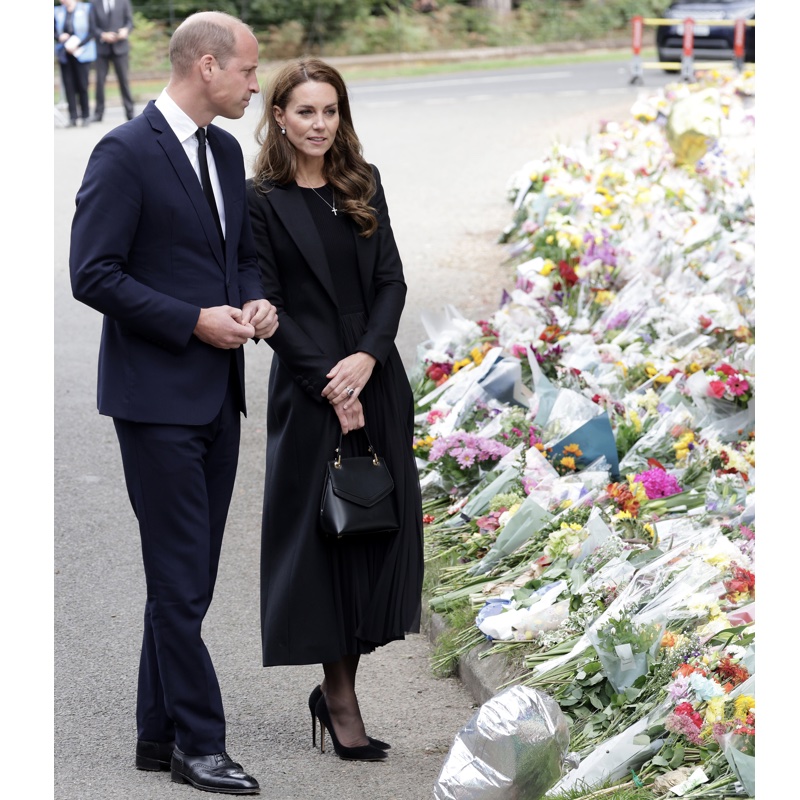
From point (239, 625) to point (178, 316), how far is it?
1.86 metres

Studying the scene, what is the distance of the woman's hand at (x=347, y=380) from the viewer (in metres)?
3.82

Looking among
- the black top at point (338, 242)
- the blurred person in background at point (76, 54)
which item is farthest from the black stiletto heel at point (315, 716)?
the blurred person in background at point (76, 54)

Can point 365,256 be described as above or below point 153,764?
above

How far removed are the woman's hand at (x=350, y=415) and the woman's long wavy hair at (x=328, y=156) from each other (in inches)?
19.8

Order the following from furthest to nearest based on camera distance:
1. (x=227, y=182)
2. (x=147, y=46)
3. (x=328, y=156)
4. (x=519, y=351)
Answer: (x=147, y=46), (x=519, y=351), (x=328, y=156), (x=227, y=182)

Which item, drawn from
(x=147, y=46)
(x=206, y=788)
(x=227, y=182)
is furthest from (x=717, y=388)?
(x=147, y=46)

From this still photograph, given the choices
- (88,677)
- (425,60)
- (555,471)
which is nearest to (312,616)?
(88,677)

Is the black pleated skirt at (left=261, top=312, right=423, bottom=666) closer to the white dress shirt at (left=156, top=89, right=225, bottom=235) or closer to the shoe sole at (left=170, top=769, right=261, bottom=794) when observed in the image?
the shoe sole at (left=170, top=769, right=261, bottom=794)

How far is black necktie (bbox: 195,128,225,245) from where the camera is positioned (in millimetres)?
3570

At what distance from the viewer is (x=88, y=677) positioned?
446 centimetres

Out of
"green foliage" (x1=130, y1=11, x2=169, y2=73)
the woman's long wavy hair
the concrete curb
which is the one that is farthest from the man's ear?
"green foliage" (x1=130, y1=11, x2=169, y2=73)

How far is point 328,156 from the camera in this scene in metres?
3.97

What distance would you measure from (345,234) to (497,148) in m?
11.8

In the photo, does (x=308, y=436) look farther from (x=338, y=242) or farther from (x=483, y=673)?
(x=483, y=673)
